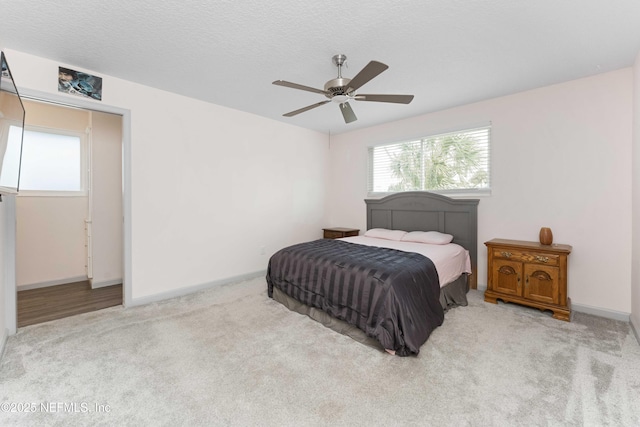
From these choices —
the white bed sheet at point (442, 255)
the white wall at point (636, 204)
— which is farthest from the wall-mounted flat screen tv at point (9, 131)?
the white wall at point (636, 204)

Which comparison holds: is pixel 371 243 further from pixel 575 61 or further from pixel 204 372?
pixel 575 61

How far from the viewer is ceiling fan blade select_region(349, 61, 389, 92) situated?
1.88m

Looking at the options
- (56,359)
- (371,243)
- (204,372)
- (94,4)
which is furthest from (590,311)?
(94,4)

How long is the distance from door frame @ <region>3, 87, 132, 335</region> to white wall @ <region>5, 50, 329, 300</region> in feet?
0.16

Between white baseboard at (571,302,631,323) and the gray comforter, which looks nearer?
the gray comforter

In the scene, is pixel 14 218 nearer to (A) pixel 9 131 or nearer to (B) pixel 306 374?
(A) pixel 9 131

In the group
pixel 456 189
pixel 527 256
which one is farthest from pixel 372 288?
pixel 456 189

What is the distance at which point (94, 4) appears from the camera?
194 centimetres

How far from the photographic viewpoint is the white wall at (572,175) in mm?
2889

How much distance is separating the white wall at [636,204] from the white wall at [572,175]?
14cm

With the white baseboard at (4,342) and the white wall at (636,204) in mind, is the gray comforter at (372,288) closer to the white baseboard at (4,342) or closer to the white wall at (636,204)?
the white wall at (636,204)

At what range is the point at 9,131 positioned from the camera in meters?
1.82

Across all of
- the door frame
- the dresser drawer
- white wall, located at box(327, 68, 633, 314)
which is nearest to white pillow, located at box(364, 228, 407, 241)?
white wall, located at box(327, 68, 633, 314)

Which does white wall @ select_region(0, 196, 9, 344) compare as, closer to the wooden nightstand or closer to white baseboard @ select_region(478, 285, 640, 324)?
the wooden nightstand
